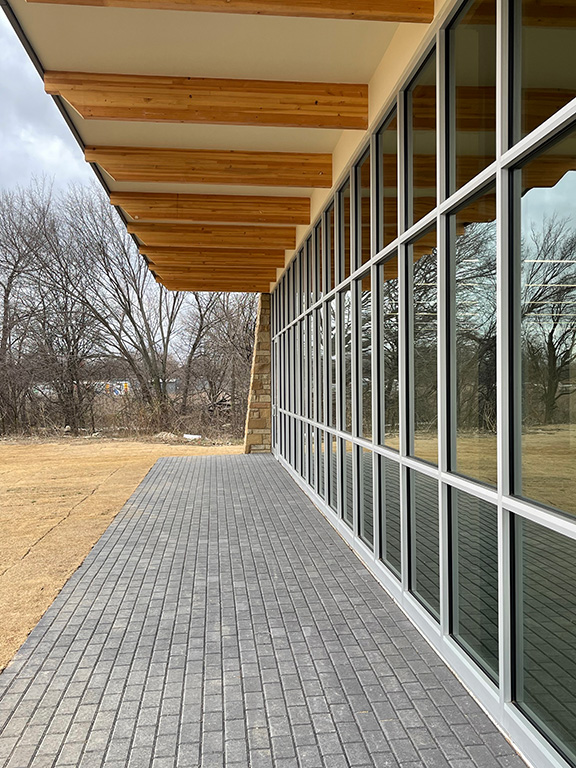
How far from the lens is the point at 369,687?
2.96 m

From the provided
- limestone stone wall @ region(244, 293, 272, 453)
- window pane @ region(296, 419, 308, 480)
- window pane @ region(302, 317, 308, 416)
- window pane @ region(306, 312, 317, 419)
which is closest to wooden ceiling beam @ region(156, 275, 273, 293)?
limestone stone wall @ region(244, 293, 272, 453)

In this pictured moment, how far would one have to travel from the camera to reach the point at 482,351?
2.88 metres

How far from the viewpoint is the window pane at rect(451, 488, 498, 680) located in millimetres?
2750

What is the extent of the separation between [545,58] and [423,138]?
1.41 metres

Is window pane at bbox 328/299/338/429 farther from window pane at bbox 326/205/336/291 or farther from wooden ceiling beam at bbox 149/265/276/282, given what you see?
wooden ceiling beam at bbox 149/265/276/282

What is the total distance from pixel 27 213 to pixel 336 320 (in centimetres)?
1651

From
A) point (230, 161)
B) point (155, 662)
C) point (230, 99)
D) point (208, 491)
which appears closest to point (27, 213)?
point (208, 491)

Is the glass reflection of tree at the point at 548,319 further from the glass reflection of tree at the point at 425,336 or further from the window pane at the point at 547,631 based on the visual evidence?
the glass reflection of tree at the point at 425,336

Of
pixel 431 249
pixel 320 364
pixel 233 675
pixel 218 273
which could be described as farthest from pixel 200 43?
pixel 218 273

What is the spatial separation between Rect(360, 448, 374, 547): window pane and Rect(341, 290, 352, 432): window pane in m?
0.56

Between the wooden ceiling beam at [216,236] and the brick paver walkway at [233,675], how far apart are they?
4.26 meters

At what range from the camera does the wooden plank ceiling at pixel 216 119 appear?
356cm

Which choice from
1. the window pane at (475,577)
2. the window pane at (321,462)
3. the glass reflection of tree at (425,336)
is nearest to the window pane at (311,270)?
the window pane at (321,462)

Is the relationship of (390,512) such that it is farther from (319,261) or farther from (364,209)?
(319,261)
